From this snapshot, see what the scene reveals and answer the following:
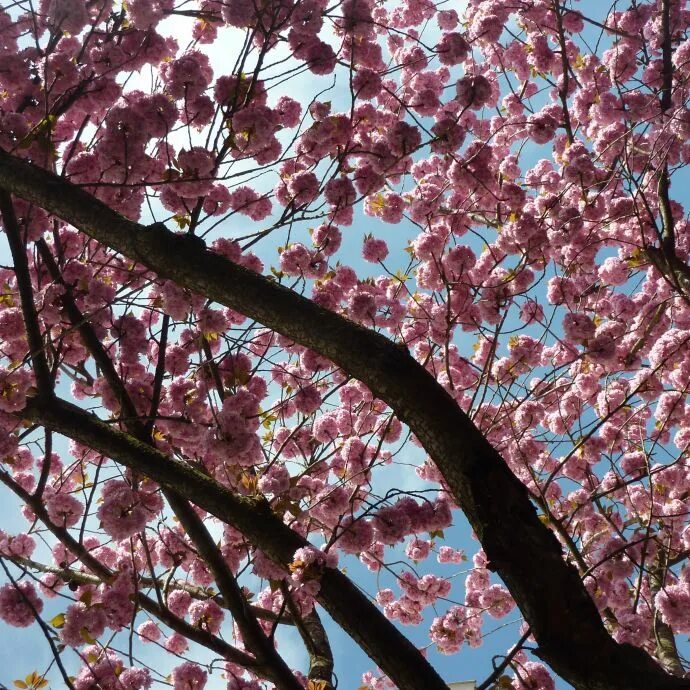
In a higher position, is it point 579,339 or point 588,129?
point 588,129

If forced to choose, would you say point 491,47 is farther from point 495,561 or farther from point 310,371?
point 495,561

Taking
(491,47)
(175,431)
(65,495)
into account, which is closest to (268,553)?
(175,431)

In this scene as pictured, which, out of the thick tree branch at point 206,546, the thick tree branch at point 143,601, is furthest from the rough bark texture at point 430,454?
the thick tree branch at point 143,601

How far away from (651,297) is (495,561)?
182 inches

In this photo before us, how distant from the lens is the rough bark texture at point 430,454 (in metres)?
2.06

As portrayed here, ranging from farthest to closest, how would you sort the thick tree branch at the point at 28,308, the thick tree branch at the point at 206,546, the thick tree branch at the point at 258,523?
the thick tree branch at the point at 28,308 < the thick tree branch at the point at 206,546 < the thick tree branch at the point at 258,523

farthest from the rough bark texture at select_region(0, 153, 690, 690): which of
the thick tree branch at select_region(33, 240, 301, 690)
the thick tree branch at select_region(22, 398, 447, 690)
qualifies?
the thick tree branch at select_region(33, 240, 301, 690)

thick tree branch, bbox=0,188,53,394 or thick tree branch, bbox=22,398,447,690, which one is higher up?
thick tree branch, bbox=0,188,53,394

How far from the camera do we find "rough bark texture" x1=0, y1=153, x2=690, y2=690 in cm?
206

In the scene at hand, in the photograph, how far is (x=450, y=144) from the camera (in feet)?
14.5

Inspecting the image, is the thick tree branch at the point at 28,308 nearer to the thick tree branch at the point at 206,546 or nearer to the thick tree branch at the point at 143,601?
the thick tree branch at the point at 206,546

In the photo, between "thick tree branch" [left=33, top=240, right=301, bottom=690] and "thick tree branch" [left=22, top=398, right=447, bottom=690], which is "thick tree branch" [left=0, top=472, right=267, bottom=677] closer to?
"thick tree branch" [left=33, top=240, right=301, bottom=690]

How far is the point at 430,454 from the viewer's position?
2.27m

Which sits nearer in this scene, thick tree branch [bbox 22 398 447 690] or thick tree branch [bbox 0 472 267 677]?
thick tree branch [bbox 22 398 447 690]
